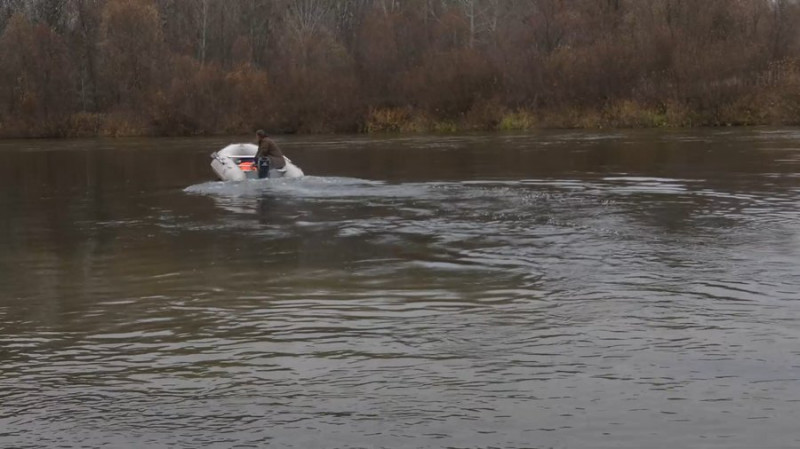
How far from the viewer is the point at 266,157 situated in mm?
26156

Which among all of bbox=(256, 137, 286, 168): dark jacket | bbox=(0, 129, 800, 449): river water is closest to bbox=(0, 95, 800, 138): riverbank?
bbox=(0, 129, 800, 449): river water

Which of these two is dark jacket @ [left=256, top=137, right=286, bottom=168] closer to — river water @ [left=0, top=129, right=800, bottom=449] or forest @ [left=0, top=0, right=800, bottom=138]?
river water @ [left=0, top=129, right=800, bottom=449]

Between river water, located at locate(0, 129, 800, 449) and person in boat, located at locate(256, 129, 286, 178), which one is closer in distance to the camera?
river water, located at locate(0, 129, 800, 449)

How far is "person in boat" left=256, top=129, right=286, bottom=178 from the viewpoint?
2602cm

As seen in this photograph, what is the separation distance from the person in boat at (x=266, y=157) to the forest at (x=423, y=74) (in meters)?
29.5

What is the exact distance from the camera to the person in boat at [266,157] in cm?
2602

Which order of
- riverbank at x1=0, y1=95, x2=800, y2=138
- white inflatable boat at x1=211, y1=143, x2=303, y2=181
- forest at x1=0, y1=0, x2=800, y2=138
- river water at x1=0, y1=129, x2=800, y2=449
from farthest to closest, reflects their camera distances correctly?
forest at x1=0, y1=0, x2=800, y2=138, riverbank at x1=0, y1=95, x2=800, y2=138, white inflatable boat at x1=211, y1=143, x2=303, y2=181, river water at x1=0, y1=129, x2=800, y2=449

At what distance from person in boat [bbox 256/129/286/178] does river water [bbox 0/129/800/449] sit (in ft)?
7.94

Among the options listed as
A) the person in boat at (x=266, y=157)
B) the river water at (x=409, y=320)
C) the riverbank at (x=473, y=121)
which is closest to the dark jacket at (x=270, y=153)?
the person in boat at (x=266, y=157)

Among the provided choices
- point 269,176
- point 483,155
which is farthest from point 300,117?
point 269,176

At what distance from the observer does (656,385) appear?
830 centimetres

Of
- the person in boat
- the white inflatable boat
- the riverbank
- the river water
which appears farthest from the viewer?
the riverbank

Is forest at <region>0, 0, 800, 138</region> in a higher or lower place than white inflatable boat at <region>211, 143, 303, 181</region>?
higher

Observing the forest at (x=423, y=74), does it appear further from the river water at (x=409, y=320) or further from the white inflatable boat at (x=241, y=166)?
the river water at (x=409, y=320)
